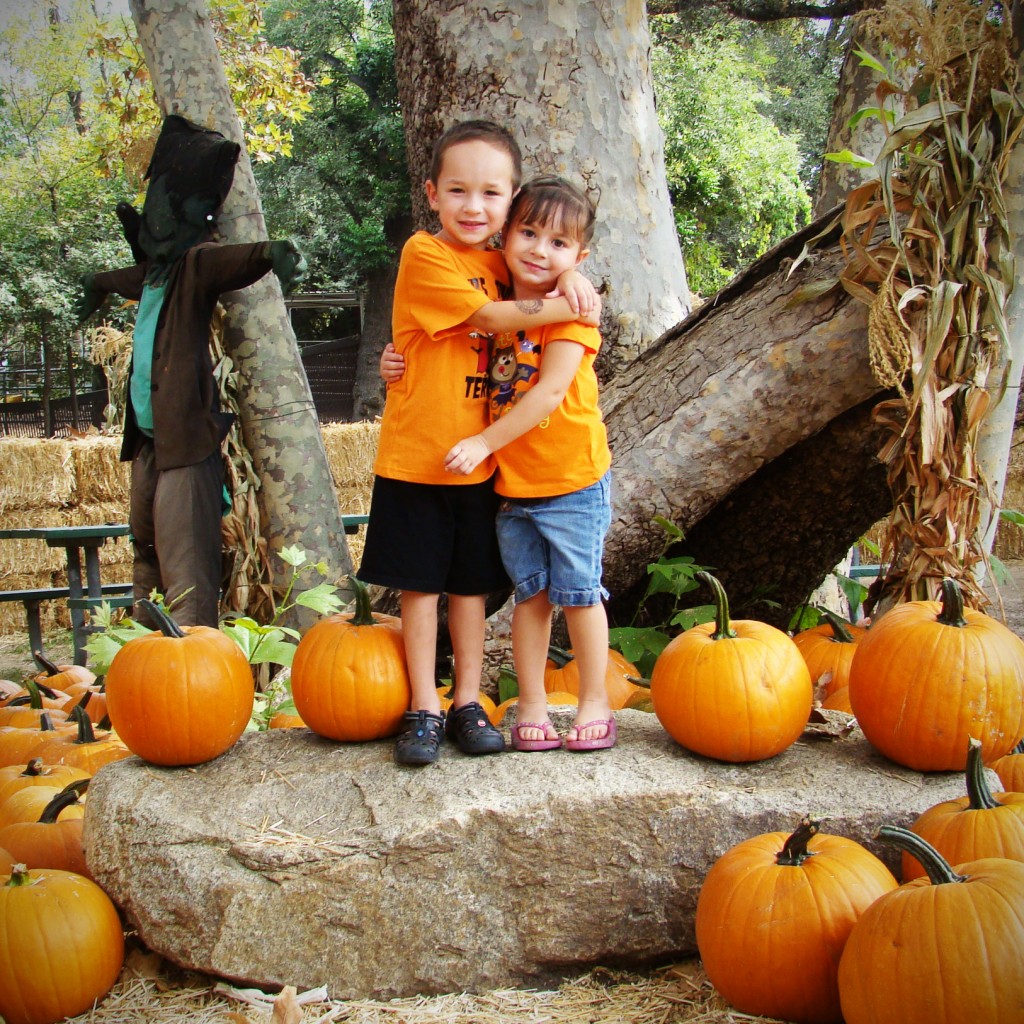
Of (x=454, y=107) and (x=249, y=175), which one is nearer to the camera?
(x=454, y=107)

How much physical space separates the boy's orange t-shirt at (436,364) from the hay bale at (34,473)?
8.79m

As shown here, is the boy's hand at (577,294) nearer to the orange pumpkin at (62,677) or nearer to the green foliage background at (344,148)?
the orange pumpkin at (62,677)

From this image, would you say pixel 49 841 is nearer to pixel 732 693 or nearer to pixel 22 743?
pixel 22 743

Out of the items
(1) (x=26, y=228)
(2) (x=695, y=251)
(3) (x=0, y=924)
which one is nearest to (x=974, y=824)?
(3) (x=0, y=924)

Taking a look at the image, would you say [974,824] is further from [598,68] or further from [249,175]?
[249,175]

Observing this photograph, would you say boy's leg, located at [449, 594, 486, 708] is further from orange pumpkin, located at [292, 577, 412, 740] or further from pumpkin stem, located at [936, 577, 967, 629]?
pumpkin stem, located at [936, 577, 967, 629]

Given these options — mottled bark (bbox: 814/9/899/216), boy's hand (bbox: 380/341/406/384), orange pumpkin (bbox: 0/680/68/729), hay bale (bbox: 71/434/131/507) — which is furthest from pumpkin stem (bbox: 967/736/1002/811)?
hay bale (bbox: 71/434/131/507)

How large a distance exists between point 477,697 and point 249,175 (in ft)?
11.8

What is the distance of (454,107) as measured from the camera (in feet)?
13.1

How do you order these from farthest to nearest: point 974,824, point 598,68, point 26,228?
point 26,228, point 598,68, point 974,824

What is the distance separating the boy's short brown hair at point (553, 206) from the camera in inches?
88.4

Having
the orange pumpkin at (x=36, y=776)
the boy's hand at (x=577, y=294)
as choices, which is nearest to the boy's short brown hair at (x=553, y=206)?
the boy's hand at (x=577, y=294)

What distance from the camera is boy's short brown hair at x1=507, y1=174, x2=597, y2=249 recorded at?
2.25 meters

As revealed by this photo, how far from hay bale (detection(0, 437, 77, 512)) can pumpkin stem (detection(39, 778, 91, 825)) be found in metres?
8.39
